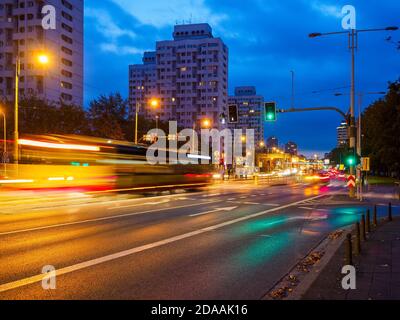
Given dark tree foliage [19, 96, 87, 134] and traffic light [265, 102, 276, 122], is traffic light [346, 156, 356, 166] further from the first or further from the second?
dark tree foliage [19, 96, 87, 134]

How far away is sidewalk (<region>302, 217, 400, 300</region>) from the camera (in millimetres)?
6441

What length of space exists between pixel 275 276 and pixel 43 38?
8773 centimetres

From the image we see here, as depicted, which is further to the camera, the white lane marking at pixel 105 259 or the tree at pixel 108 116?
the tree at pixel 108 116

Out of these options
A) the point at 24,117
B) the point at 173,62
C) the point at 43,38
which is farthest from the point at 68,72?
the point at 173,62

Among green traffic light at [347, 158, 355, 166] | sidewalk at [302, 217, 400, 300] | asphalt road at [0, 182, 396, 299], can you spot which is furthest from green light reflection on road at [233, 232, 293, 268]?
green traffic light at [347, 158, 355, 166]

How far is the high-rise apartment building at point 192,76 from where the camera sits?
140625 mm

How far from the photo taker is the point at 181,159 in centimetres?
3588

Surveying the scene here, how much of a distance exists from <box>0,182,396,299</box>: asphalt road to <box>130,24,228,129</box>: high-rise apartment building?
121 m

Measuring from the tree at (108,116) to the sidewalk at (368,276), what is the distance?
5203 cm

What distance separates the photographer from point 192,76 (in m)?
145

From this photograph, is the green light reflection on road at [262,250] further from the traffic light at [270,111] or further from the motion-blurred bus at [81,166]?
the traffic light at [270,111]

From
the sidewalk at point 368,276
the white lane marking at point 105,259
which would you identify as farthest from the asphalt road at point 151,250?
the sidewalk at point 368,276

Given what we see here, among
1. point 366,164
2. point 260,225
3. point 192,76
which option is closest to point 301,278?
point 260,225

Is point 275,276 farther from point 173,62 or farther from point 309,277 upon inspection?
point 173,62
